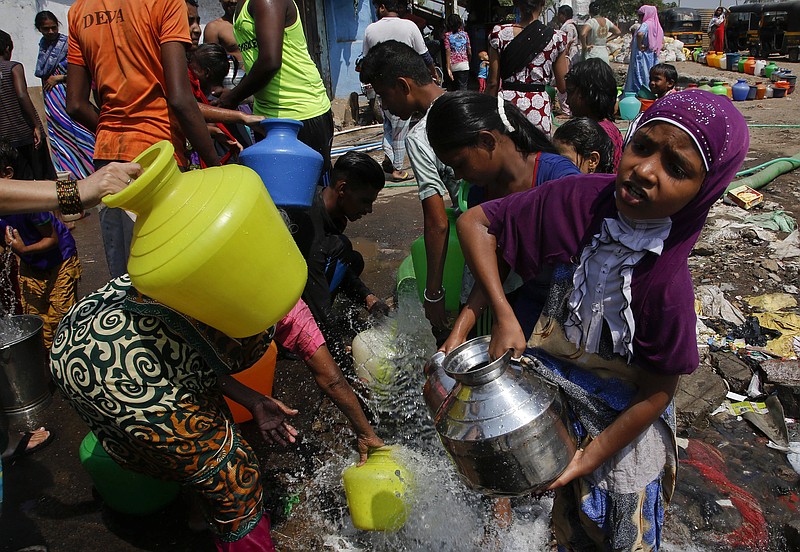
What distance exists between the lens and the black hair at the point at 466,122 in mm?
1992

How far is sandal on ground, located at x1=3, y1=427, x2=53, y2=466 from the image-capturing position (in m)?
2.85

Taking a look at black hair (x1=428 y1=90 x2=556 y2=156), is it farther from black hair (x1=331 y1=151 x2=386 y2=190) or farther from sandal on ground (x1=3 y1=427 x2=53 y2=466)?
sandal on ground (x1=3 y1=427 x2=53 y2=466)

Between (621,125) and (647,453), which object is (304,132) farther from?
(621,125)

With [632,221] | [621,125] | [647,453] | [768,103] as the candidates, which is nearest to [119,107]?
[632,221]

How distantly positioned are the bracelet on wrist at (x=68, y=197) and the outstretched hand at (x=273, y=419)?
838 mm

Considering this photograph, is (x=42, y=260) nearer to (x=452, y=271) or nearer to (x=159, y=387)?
(x=159, y=387)

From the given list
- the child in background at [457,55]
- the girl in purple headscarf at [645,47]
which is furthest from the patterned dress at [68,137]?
the girl in purple headscarf at [645,47]

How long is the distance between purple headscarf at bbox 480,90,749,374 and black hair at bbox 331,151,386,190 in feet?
5.53

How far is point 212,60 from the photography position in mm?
4500

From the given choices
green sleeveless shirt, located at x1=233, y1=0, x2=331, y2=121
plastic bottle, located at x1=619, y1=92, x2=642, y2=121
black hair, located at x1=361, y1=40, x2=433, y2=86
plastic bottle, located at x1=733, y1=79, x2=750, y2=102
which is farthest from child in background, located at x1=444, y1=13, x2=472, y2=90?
black hair, located at x1=361, y1=40, x2=433, y2=86

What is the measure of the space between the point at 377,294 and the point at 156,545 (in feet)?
7.52

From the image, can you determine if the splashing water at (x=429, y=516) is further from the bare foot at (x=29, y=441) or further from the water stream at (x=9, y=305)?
the water stream at (x=9, y=305)

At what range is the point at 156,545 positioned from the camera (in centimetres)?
236

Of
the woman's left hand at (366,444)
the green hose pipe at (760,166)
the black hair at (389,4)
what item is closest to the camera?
the woman's left hand at (366,444)
